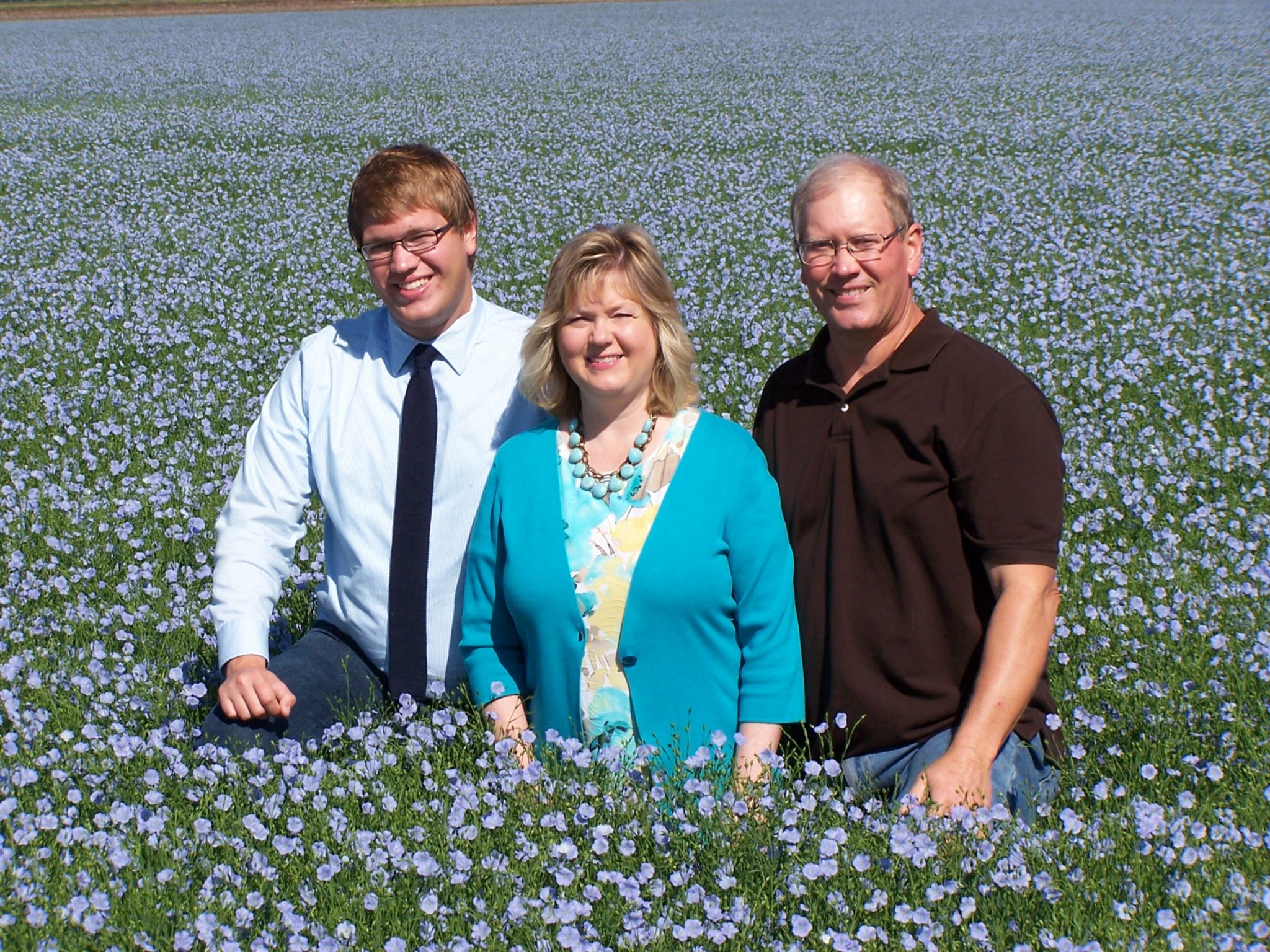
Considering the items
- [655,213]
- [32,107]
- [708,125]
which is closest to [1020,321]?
[655,213]

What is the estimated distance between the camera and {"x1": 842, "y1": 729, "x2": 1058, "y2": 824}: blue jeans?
3.22 m

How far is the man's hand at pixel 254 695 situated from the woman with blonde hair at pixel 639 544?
624 mm

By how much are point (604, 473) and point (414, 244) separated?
907 mm

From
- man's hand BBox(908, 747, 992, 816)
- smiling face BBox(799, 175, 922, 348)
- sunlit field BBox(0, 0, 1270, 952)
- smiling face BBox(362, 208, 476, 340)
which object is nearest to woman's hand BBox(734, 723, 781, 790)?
sunlit field BBox(0, 0, 1270, 952)

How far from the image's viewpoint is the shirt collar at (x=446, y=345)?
3717 millimetres

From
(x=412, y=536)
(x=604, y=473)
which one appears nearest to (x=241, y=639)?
(x=412, y=536)

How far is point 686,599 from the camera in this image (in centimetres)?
315

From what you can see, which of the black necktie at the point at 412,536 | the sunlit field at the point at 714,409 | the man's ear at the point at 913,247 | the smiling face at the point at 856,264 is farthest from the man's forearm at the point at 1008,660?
the black necktie at the point at 412,536

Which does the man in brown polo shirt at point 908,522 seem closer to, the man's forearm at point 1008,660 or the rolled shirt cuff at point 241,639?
the man's forearm at point 1008,660

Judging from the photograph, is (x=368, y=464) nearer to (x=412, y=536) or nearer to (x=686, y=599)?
(x=412, y=536)

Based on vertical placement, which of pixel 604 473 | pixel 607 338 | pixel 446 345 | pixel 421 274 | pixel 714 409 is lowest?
pixel 714 409

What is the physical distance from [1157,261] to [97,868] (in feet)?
28.7

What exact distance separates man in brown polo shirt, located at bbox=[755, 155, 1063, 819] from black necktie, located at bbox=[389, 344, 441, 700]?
1078 mm

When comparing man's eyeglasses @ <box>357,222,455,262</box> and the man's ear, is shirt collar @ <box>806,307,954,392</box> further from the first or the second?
man's eyeglasses @ <box>357,222,455,262</box>
